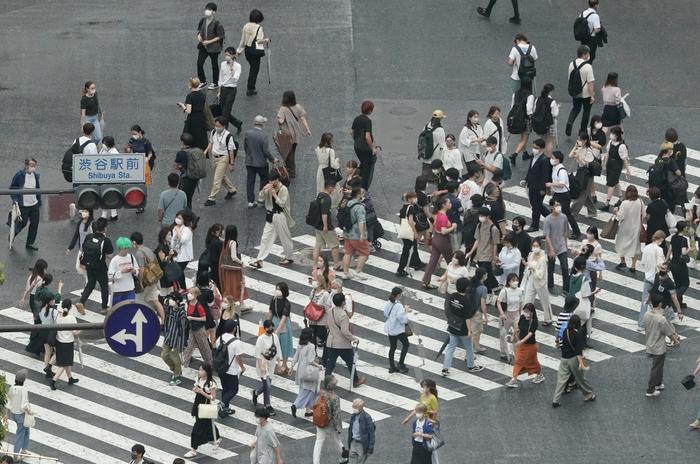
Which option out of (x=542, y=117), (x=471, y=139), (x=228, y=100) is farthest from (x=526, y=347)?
(x=228, y=100)

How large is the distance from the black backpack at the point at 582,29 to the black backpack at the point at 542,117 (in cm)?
368

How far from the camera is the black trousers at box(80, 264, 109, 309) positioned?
3075cm

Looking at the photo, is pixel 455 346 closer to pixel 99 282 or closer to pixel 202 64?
pixel 99 282

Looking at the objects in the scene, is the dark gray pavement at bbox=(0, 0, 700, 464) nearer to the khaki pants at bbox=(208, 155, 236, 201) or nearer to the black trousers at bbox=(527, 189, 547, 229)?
the khaki pants at bbox=(208, 155, 236, 201)

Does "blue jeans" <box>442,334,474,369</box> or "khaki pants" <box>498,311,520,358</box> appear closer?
"blue jeans" <box>442,334,474,369</box>

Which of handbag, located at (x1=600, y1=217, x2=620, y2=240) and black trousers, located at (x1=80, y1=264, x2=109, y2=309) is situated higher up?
handbag, located at (x1=600, y1=217, x2=620, y2=240)

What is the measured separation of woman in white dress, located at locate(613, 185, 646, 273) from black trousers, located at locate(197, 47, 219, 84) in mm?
9982

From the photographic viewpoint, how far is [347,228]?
3145 centimetres

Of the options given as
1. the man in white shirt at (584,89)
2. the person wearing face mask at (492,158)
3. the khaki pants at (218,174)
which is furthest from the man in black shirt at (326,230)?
A: the man in white shirt at (584,89)

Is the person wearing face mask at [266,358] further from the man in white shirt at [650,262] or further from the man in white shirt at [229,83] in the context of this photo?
the man in white shirt at [229,83]

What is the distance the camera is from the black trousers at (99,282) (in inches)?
1211

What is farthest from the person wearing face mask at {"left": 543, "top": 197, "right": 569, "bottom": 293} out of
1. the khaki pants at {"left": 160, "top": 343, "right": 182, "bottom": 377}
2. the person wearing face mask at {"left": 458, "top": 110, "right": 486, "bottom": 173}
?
the khaki pants at {"left": 160, "top": 343, "right": 182, "bottom": 377}

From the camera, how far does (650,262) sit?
30.5 m

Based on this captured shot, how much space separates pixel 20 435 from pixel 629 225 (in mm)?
11208
